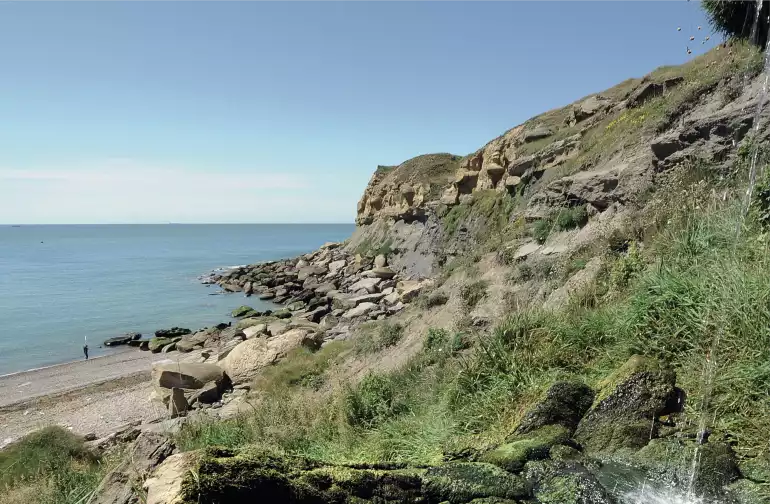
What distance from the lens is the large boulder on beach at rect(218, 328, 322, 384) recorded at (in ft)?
52.2

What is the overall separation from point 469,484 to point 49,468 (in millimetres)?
9468

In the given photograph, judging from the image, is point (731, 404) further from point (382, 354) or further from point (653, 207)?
point (382, 354)

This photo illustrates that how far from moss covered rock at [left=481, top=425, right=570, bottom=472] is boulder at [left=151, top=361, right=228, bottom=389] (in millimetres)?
13033

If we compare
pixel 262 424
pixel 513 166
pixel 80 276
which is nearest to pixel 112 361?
pixel 262 424

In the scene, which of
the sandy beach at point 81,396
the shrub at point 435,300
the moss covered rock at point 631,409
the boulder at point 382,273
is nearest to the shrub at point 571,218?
the shrub at point 435,300

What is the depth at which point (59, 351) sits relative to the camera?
25.8 metres

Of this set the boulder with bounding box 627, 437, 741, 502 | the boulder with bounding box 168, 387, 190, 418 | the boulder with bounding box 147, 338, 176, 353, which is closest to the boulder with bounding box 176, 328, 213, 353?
the boulder with bounding box 147, 338, 176, 353

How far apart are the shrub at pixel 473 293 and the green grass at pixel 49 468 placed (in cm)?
835

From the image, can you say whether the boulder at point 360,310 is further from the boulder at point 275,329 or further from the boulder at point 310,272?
the boulder at point 310,272

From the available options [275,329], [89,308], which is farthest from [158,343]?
[89,308]

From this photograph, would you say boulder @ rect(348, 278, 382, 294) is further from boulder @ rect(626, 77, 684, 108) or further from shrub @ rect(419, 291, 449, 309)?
boulder @ rect(626, 77, 684, 108)

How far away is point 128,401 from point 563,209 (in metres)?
16.7

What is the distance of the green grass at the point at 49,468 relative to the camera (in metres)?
6.36

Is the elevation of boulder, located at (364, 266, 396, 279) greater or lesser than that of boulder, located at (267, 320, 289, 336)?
greater
